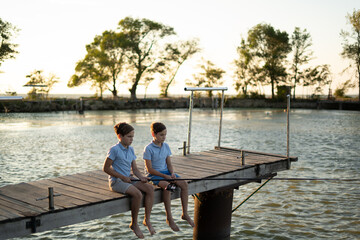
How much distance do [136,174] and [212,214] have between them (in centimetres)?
228

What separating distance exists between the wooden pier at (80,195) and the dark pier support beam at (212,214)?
0.24m

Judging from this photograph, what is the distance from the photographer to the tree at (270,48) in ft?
263

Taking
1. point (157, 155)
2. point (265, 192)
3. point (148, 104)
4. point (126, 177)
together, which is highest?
point (148, 104)

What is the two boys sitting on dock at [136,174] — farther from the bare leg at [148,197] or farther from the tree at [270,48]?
the tree at [270,48]

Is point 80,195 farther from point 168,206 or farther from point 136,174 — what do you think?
point 168,206

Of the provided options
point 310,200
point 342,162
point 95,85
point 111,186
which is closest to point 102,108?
point 95,85

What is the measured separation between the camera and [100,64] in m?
68.8

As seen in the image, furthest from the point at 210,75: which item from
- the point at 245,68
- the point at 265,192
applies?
the point at 265,192

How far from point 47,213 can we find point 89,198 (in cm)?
74

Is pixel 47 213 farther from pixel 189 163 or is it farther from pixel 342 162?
pixel 342 162

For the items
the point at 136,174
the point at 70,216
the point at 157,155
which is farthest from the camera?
the point at 157,155

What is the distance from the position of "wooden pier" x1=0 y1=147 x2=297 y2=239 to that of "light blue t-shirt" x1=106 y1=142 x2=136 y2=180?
0.36m

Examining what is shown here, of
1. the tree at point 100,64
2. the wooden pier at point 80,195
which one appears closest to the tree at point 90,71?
the tree at point 100,64

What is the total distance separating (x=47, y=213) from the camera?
16.8ft
